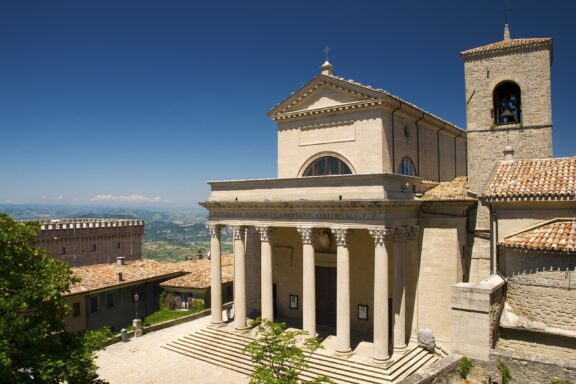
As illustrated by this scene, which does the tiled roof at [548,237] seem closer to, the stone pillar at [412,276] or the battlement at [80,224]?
the stone pillar at [412,276]

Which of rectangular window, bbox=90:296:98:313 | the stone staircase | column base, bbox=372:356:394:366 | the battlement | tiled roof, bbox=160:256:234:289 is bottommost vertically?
the stone staircase

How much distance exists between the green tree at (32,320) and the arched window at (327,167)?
1795cm

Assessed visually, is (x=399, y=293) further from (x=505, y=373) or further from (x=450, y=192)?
(x=505, y=373)

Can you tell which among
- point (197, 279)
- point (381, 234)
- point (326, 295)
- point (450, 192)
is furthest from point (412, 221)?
point (197, 279)

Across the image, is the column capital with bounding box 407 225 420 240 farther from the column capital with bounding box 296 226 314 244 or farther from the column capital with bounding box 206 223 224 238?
the column capital with bounding box 206 223 224 238

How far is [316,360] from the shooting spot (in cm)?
2362

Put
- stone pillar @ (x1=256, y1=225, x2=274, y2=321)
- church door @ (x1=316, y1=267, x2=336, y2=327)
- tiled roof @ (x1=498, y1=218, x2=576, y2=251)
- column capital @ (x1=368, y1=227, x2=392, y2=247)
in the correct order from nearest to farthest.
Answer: tiled roof @ (x1=498, y1=218, x2=576, y2=251), column capital @ (x1=368, y1=227, x2=392, y2=247), stone pillar @ (x1=256, y1=225, x2=274, y2=321), church door @ (x1=316, y1=267, x2=336, y2=327)

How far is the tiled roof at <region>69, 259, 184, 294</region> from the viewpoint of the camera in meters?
33.5

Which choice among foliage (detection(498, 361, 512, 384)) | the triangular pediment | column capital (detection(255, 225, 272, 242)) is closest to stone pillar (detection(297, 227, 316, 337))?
column capital (detection(255, 225, 272, 242))

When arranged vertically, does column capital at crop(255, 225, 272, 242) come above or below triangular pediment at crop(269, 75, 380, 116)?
below

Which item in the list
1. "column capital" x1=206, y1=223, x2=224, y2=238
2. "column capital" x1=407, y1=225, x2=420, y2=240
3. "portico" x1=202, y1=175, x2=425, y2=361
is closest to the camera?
"portico" x1=202, y1=175, x2=425, y2=361

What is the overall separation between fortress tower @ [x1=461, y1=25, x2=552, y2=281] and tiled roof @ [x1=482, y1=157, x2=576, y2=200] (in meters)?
2.10

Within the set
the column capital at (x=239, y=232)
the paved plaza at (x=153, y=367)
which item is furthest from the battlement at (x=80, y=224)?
the column capital at (x=239, y=232)

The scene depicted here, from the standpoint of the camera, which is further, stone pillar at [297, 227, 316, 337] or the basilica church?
stone pillar at [297, 227, 316, 337]
